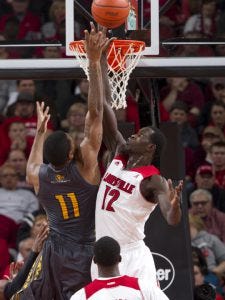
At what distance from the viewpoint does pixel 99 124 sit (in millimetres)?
8586

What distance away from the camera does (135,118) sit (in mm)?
13359

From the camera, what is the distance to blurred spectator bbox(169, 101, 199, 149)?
45.6ft

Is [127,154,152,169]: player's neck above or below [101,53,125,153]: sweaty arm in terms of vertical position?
below

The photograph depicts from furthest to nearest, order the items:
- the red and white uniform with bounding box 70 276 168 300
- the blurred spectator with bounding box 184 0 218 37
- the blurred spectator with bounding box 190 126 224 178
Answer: the blurred spectator with bounding box 184 0 218 37, the blurred spectator with bounding box 190 126 224 178, the red and white uniform with bounding box 70 276 168 300

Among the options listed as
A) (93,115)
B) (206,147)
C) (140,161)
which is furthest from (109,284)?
(206,147)

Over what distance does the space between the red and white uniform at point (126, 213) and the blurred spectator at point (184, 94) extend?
233 inches

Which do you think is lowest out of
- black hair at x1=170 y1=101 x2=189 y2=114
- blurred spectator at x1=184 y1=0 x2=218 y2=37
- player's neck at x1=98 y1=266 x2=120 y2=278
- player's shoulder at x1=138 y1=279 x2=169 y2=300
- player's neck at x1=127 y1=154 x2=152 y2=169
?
player's shoulder at x1=138 y1=279 x2=169 y2=300

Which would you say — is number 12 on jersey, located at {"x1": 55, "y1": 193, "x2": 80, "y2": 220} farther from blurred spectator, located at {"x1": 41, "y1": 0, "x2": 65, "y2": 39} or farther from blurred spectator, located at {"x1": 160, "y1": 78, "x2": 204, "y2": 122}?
blurred spectator, located at {"x1": 41, "y1": 0, "x2": 65, "y2": 39}

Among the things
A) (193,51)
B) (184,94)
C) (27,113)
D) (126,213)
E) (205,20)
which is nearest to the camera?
(126,213)

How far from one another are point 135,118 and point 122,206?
16.1 ft

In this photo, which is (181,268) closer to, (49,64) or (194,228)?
(194,228)

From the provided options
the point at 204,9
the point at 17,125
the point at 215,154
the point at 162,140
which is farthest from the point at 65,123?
the point at 162,140

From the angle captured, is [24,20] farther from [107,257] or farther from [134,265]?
[107,257]

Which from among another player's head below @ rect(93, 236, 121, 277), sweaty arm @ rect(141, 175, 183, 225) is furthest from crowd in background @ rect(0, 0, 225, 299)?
another player's head below @ rect(93, 236, 121, 277)
